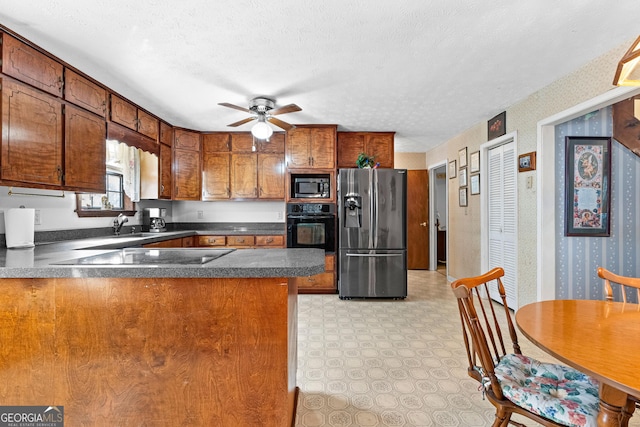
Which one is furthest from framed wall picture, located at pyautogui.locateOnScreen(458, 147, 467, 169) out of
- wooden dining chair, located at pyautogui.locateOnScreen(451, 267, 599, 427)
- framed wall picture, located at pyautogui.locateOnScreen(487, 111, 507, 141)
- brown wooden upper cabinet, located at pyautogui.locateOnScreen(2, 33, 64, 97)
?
brown wooden upper cabinet, located at pyautogui.locateOnScreen(2, 33, 64, 97)

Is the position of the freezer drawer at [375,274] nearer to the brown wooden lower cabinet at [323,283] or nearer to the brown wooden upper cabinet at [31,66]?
the brown wooden lower cabinet at [323,283]

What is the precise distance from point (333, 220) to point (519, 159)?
2.28m

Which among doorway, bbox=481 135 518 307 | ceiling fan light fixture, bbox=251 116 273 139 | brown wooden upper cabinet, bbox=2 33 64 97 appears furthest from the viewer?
doorway, bbox=481 135 518 307

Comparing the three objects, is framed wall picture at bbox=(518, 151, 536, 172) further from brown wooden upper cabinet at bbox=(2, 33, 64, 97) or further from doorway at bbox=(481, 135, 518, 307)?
brown wooden upper cabinet at bbox=(2, 33, 64, 97)

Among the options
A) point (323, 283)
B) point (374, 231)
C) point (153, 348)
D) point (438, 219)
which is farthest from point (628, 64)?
point (438, 219)

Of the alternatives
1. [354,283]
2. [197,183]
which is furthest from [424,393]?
[197,183]

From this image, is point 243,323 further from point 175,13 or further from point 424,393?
point 175,13

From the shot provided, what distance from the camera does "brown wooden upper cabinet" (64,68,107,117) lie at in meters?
2.44

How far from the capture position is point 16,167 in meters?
2.03

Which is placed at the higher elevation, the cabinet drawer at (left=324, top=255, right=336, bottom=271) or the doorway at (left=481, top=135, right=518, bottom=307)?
the doorway at (left=481, top=135, right=518, bottom=307)

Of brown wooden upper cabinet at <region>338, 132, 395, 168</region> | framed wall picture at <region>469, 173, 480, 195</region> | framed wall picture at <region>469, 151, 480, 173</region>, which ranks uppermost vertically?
brown wooden upper cabinet at <region>338, 132, 395, 168</region>

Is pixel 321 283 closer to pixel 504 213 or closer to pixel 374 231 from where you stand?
pixel 374 231

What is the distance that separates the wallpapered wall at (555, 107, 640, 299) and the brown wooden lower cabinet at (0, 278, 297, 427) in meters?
2.93

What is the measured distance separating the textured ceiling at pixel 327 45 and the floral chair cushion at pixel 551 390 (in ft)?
6.38
